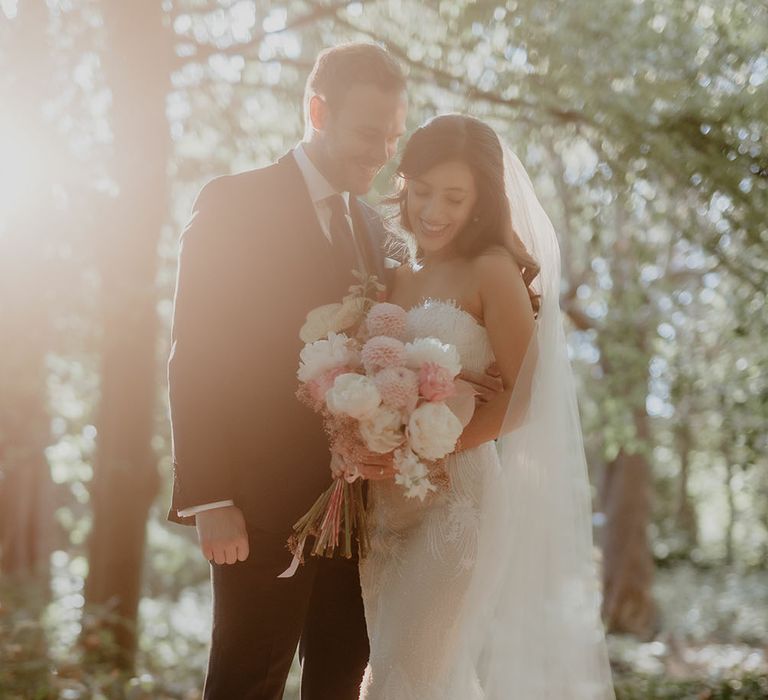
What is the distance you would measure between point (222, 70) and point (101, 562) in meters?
3.33

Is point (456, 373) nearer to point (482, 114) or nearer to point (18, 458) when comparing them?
point (482, 114)

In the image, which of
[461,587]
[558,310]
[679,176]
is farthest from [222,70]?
[461,587]

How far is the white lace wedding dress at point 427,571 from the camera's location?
265cm

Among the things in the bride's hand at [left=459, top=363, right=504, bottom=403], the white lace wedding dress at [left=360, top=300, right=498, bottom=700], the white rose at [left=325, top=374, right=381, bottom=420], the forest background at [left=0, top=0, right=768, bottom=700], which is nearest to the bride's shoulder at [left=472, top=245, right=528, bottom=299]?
the white lace wedding dress at [left=360, top=300, right=498, bottom=700]

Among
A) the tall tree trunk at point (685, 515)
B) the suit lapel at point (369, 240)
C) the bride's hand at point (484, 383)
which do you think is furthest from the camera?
the tall tree trunk at point (685, 515)

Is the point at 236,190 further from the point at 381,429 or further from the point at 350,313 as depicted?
the point at 381,429

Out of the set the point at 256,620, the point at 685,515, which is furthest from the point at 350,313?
the point at 685,515

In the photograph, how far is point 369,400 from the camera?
2428 mm

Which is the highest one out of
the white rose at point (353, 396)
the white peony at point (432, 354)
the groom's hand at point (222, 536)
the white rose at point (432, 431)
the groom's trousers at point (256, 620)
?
the white peony at point (432, 354)

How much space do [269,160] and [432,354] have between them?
4.68 meters

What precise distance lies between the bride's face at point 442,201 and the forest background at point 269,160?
271 cm

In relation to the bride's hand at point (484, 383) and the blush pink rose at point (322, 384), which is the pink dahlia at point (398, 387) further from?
the bride's hand at point (484, 383)

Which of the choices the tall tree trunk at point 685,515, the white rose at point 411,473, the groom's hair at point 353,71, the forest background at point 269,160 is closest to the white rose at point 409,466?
the white rose at point 411,473

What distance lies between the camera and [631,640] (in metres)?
11.0
